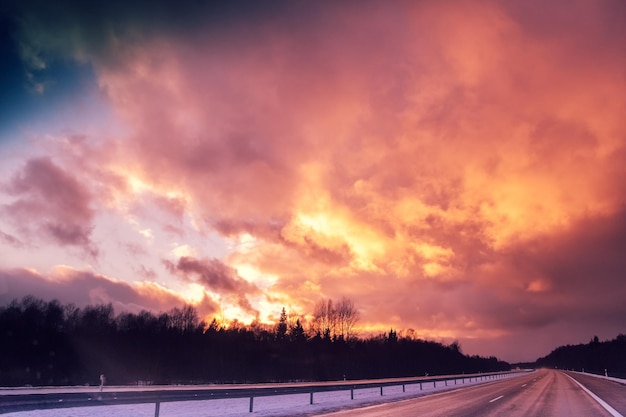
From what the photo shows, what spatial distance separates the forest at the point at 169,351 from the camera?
7088 centimetres

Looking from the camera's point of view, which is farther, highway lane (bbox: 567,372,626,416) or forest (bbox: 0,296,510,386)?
forest (bbox: 0,296,510,386)

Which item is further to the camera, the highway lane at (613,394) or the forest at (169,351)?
the forest at (169,351)

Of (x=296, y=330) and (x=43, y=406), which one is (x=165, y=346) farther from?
(x=43, y=406)

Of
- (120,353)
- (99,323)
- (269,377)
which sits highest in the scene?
(99,323)

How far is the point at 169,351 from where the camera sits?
9050 cm

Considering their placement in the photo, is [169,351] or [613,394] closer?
[613,394]

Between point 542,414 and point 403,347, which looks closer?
point 542,414

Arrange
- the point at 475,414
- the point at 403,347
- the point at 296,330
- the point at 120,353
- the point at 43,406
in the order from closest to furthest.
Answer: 1. the point at 43,406
2. the point at 475,414
3. the point at 120,353
4. the point at 296,330
5. the point at 403,347

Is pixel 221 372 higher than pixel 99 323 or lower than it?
lower

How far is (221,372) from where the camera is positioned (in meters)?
87.9

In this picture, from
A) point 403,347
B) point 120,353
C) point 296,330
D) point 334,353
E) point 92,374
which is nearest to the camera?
point 92,374

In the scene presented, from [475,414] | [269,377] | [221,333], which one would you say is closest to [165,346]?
[221,333]

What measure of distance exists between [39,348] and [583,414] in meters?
82.5

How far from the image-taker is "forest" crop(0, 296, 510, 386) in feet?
233
